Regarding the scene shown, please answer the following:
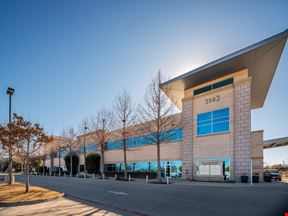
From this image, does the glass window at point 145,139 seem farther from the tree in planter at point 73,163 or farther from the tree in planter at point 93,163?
the tree in planter at point 73,163

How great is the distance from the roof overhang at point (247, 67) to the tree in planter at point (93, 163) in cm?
1991

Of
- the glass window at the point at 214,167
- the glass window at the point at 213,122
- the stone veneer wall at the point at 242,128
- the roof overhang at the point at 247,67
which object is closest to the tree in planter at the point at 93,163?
the roof overhang at the point at 247,67

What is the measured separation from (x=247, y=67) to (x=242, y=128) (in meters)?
6.78

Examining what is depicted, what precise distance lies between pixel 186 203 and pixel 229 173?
14371 millimetres

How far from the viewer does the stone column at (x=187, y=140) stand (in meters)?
28.0

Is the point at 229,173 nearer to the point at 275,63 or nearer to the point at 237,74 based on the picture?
the point at 237,74

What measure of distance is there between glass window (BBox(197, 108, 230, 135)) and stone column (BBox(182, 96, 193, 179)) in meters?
1.32

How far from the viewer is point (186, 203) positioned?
11.5m

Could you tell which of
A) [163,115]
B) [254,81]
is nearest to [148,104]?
[163,115]

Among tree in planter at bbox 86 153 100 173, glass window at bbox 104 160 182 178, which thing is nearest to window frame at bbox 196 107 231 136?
glass window at bbox 104 160 182 178

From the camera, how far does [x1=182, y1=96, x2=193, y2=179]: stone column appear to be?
2803 centimetres

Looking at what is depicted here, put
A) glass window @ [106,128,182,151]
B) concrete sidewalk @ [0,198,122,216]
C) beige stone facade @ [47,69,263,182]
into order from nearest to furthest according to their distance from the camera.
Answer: concrete sidewalk @ [0,198,122,216]
beige stone facade @ [47,69,263,182]
glass window @ [106,128,182,151]

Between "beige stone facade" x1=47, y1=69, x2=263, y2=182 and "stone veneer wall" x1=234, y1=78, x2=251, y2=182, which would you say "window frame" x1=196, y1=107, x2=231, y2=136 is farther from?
"stone veneer wall" x1=234, y1=78, x2=251, y2=182

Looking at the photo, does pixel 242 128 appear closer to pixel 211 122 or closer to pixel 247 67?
pixel 211 122
